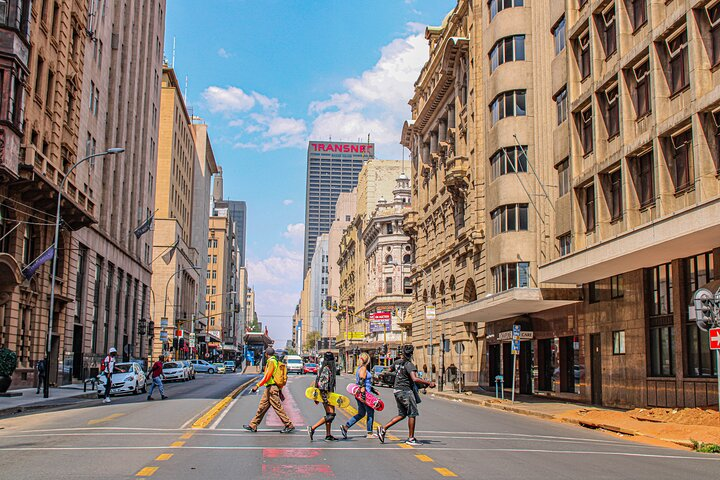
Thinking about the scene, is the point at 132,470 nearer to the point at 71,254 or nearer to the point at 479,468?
the point at 479,468

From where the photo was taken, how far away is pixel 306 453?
1260 cm

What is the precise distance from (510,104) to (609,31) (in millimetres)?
11216

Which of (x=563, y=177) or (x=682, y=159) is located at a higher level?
(x=563, y=177)

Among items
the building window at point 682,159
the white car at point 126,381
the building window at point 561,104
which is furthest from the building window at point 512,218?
the white car at point 126,381

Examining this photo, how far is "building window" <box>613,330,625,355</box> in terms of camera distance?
1091 inches

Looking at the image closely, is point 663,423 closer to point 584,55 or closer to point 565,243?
point 565,243

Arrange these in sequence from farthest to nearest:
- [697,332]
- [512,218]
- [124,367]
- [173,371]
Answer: [173,371] < [512,218] < [124,367] < [697,332]

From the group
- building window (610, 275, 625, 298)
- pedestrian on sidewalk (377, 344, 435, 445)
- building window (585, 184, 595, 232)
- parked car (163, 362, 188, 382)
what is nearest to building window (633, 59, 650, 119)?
building window (585, 184, 595, 232)

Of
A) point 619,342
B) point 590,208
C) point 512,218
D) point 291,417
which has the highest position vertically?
point 512,218

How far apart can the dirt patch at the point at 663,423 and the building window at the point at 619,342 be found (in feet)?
16.6

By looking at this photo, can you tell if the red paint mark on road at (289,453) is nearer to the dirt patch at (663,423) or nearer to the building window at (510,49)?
the dirt patch at (663,423)

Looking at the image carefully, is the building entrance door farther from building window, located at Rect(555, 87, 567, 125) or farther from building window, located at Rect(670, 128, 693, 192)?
building window, located at Rect(555, 87, 567, 125)

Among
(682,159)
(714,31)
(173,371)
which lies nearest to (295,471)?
(682,159)

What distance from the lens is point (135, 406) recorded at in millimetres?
25594
